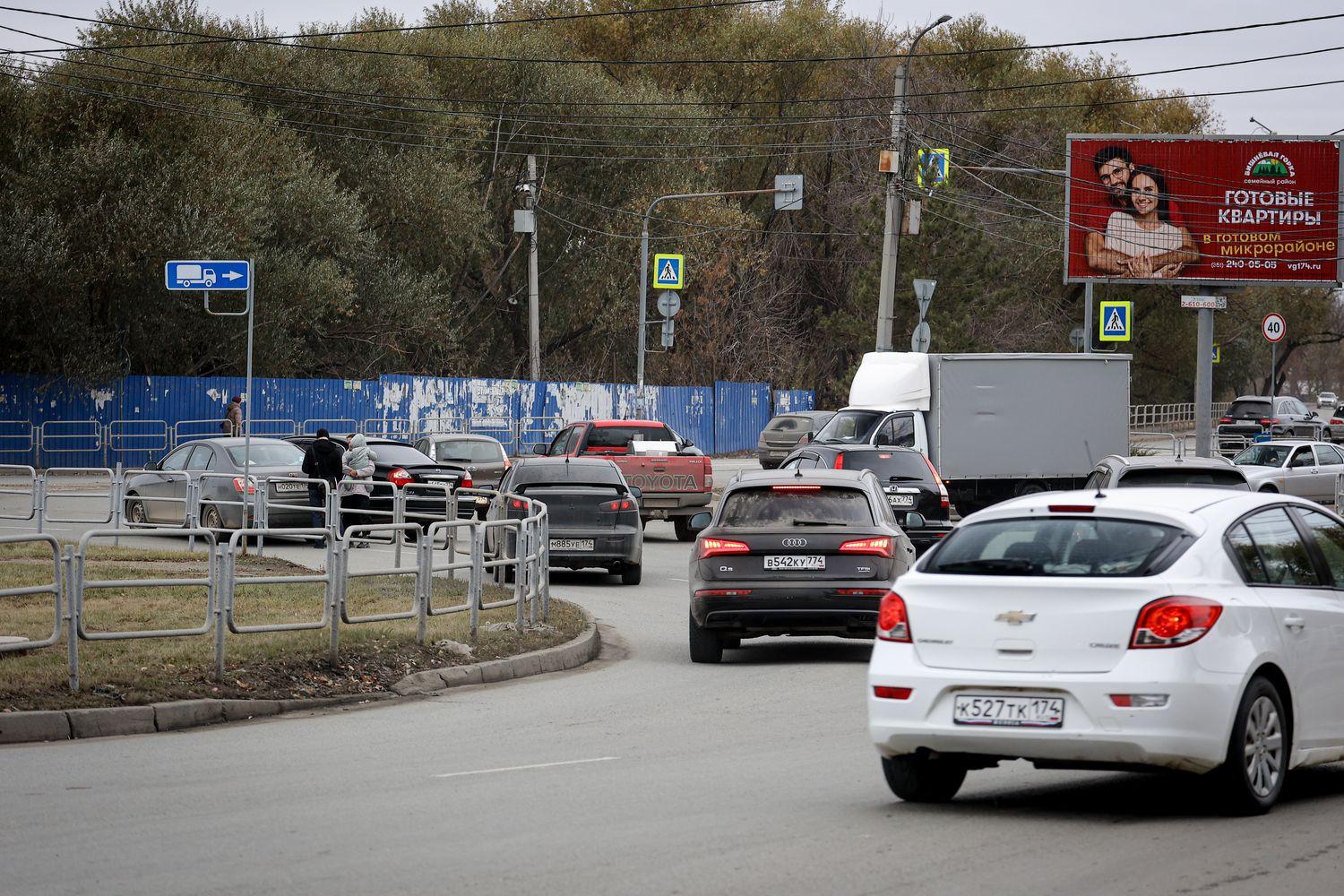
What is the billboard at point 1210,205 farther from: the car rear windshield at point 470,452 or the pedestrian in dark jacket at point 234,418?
the pedestrian in dark jacket at point 234,418

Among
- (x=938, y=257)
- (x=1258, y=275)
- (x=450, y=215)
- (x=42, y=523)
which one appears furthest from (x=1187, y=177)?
(x=42, y=523)

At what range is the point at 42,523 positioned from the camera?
24.4 m

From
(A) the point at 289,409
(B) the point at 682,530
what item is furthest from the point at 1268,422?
(B) the point at 682,530

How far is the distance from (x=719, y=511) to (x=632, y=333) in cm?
4983

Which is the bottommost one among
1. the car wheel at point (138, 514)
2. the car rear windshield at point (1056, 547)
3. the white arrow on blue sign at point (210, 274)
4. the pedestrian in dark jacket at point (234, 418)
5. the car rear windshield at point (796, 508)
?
the car wheel at point (138, 514)

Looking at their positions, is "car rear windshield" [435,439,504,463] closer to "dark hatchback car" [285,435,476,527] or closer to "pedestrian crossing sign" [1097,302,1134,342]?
"dark hatchback car" [285,435,476,527]

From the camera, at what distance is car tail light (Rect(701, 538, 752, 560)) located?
1471 centimetres

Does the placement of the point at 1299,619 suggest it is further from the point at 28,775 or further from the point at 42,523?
the point at 42,523

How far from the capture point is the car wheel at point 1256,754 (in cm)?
787

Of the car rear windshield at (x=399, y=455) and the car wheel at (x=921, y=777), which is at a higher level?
the car rear windshield at (x=399, y=455)

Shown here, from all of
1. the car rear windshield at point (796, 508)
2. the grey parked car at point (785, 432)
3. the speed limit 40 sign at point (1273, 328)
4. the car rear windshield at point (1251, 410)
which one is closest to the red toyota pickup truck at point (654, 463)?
the car rear windshield at point (796, 508)

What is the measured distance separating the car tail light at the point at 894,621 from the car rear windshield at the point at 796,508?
6.42 metres

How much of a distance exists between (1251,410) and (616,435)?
42.1 meters

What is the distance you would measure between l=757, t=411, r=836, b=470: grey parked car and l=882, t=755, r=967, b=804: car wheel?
43894 millimetres
